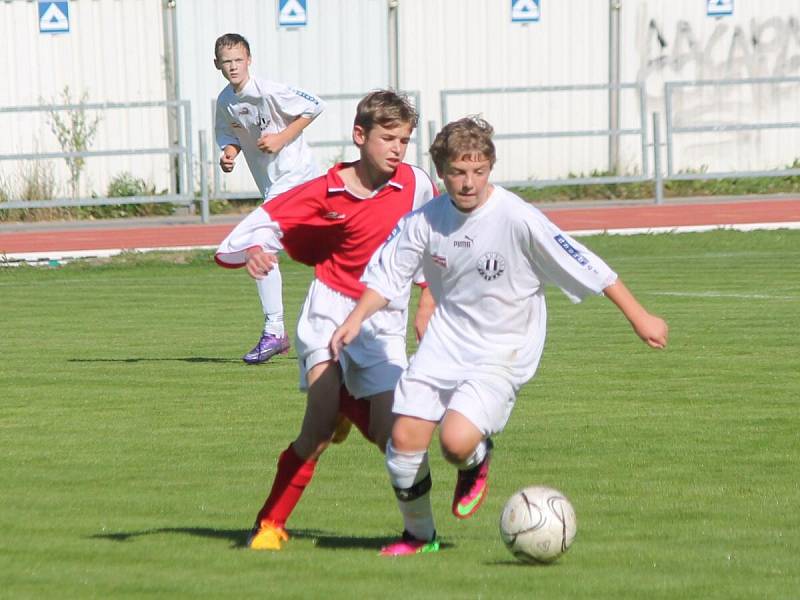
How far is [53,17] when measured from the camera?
25.0m

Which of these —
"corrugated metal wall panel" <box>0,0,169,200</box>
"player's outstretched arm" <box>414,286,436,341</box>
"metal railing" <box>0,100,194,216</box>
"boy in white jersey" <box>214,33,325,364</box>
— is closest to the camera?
"player's outstretched arm" <box>414,286,436,341</box>

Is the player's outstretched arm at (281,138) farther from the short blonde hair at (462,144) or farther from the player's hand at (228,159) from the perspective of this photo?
the short blonde hair at (462,144)

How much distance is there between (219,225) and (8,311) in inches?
306

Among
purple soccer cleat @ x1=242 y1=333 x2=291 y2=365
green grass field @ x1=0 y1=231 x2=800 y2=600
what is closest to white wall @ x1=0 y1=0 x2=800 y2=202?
green grass field @ x1=0 y1=231 x2=800 y2=600

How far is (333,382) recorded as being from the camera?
22.2 ft

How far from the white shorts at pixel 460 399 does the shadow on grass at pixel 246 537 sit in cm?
59

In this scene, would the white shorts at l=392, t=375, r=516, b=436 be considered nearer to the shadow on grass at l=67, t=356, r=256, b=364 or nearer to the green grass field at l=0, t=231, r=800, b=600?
the green grass field at l=0, t=231, r=800, b=600

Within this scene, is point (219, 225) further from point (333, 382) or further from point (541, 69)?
point (333, 382)

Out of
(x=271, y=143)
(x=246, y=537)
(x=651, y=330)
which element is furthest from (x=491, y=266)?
(x=271, y=143)

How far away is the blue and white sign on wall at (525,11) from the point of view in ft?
87.7

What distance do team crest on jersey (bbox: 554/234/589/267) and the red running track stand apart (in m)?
14.8

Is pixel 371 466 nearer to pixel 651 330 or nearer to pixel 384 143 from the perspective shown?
pixel 384 143

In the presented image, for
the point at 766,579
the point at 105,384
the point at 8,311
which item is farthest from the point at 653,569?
the point at 8,311

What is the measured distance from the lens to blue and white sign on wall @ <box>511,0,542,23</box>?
26.7m
